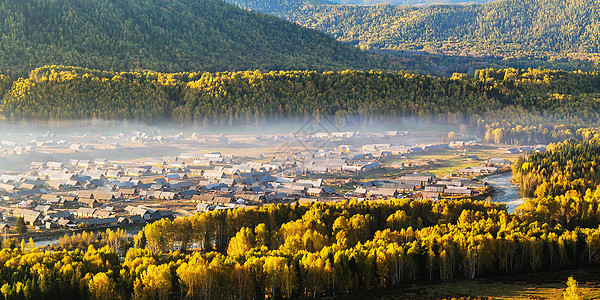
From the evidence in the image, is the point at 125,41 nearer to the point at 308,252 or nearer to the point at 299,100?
the point at 299,100

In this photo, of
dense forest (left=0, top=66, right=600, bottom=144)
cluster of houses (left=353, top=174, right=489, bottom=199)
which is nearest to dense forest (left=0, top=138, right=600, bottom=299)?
cluster of houses (left=353, top=174, right=489, bottom=199)

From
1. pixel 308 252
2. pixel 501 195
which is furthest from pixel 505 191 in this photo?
pixel 308 252

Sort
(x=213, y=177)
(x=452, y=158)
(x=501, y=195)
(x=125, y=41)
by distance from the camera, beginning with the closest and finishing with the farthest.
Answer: (x=501, y=195)
(x=213, y=177)
(x=452, y=158)
(x=125, y=41)

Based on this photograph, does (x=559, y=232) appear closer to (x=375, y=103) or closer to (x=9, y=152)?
(x=9, y=152)

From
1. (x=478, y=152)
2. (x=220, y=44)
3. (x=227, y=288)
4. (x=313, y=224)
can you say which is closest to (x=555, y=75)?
(x=478, y=152)

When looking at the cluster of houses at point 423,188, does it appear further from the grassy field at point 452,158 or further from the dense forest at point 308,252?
the dense forest at point 308,252

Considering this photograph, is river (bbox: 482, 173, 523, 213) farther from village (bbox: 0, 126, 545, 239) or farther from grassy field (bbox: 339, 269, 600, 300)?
grassy field (bbox: 339, 269, 600, 300)
